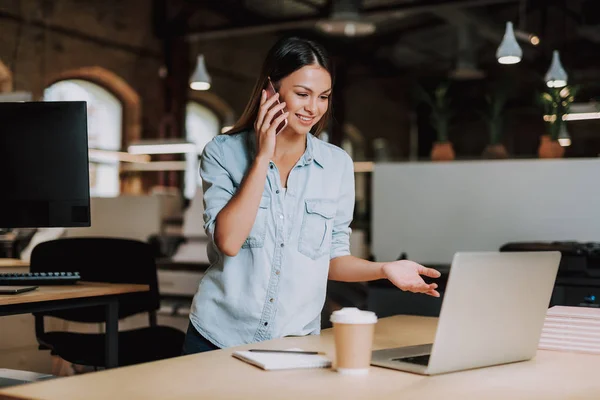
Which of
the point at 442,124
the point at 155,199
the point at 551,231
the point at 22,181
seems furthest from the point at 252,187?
the point at 155,199

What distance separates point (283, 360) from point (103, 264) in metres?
2.48

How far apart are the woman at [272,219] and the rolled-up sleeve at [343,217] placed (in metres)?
0.06

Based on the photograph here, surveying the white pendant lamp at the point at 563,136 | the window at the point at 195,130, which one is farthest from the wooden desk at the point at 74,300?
the window at the point at 195,130

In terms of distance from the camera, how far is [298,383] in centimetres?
123

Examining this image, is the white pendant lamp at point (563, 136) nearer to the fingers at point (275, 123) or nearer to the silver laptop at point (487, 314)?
the fingers at point (275, 123)

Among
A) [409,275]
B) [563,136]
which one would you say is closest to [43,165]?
[409,275]

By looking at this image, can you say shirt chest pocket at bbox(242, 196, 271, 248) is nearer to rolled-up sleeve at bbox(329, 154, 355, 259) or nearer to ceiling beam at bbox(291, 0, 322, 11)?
rolled-up sleeve at bbox(329, 154, 355, 259)

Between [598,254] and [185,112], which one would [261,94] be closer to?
[598,254]

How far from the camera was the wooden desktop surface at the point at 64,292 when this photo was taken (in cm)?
232

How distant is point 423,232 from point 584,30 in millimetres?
8331

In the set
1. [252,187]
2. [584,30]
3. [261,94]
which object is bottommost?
[252,187]

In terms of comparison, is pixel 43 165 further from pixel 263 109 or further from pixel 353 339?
pixel 353 339

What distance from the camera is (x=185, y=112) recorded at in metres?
12.2

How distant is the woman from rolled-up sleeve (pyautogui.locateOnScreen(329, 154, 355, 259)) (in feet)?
0.19
